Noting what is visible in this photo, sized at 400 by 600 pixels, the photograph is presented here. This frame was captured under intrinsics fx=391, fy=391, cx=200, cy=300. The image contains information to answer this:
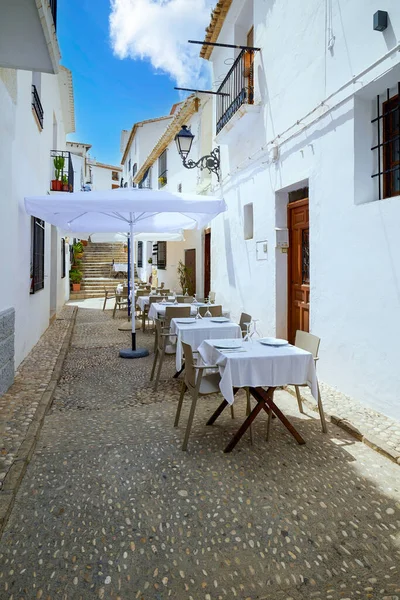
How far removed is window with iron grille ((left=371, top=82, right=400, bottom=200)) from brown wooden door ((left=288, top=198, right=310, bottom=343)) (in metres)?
1.57

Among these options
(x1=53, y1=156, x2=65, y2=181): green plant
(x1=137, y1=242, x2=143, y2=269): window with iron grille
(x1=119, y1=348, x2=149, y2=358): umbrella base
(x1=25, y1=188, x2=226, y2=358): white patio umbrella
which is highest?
(x1=53, y1=156, x2=65, y2=181): green plant

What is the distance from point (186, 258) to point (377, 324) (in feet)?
33.6

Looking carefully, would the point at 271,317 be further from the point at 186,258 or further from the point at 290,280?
the point at 186,258

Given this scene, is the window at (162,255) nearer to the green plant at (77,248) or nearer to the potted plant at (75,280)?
the potted plant at (75,280)

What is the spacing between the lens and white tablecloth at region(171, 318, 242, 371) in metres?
5.15

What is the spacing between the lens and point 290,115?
5.91 meters

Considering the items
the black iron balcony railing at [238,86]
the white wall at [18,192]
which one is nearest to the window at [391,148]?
the black iron balcony railing at [238,86]

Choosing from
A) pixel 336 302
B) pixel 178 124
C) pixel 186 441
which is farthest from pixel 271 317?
pixel 178 124

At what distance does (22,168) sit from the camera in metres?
6.08

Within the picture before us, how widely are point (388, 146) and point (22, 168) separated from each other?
16.9 feet

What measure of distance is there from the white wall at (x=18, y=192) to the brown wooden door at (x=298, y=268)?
13.6ft

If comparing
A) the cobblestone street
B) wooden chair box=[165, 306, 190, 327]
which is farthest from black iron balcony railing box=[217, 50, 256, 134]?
the cobblestone street

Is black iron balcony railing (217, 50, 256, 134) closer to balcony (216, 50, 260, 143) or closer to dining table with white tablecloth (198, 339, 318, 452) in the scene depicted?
balcony (216, 50, 260, 143)

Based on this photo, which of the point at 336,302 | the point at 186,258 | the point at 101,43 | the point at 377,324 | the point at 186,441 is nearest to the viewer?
the point at 186,441
